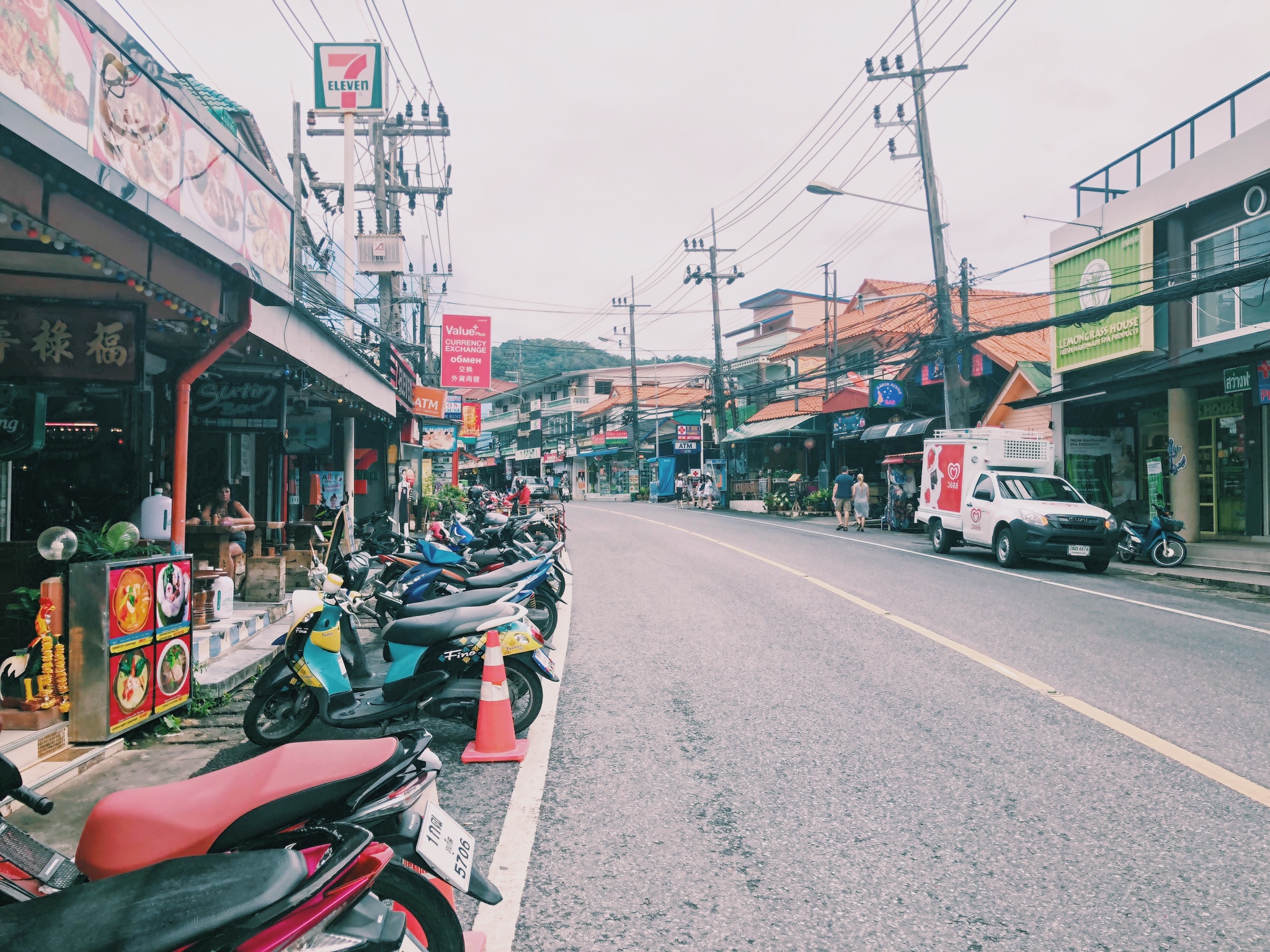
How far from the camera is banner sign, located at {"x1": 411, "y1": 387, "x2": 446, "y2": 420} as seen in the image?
20.7 m

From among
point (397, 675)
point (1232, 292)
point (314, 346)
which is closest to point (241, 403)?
point (314, 346)

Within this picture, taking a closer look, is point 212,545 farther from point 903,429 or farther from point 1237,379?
point 903,429

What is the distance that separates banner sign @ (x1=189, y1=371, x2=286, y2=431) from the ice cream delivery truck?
11926mm

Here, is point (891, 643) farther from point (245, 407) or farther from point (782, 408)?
point (782, 408)

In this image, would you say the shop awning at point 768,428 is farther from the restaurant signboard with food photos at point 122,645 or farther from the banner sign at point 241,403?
the restaurant signboard with food photos at point 122,645

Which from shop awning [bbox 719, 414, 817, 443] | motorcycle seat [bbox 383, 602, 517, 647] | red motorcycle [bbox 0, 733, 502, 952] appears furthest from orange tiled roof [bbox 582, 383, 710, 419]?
red motorcycle [bbox 0, 733, 502, 952]

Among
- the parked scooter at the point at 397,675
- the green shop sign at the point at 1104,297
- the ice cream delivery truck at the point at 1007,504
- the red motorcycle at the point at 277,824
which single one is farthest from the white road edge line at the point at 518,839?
the green shop sign at the point at 1104,297

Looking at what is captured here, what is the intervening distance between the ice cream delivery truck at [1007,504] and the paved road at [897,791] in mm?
5377

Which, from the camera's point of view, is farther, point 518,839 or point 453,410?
point 453,410

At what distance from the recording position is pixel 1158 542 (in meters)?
14.6

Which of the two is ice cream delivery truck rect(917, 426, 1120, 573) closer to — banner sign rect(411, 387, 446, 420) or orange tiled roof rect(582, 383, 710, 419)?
banner sign rect(411, 387, 446, 420)

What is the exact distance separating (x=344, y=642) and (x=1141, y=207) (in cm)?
2014

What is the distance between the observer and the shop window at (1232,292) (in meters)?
15.6

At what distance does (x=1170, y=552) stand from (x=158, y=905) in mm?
16584
